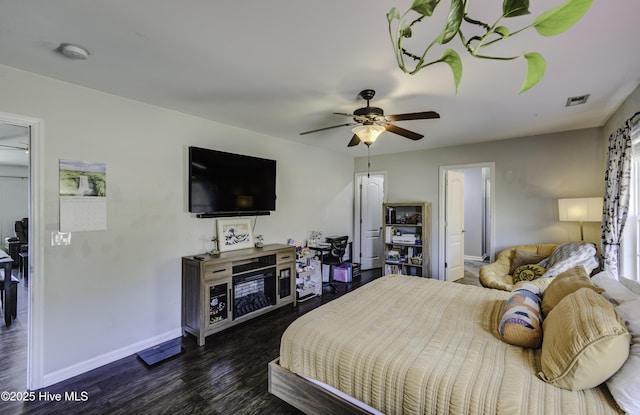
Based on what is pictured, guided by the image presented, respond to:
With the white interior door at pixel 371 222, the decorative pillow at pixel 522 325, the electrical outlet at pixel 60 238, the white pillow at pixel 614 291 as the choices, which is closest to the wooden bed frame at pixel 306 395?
the decorative pillow at pixel 522 325

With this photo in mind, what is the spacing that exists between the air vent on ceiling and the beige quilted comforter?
7.02 ft

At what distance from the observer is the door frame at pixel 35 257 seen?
7.63 feet

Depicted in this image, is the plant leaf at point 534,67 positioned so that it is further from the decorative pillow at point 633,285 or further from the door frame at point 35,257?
the door frame at point 35,257

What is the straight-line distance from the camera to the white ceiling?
162cm

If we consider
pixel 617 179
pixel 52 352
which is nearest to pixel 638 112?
pixel 617 179

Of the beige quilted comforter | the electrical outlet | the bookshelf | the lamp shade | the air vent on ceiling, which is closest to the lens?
the beige quilted comforter

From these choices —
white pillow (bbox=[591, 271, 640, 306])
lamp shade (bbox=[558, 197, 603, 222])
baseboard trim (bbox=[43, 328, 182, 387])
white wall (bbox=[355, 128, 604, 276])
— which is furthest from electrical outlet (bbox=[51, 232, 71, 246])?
lamp shade (bbox=[558, 197, 603, 222])

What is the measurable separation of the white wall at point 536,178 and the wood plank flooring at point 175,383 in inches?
145

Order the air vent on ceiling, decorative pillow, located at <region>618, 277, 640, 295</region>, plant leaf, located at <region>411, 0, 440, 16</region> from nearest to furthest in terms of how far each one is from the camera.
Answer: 1. plant leaf, located at <region>411, 0, 440, 16</region>
2. decorative pillow, located at <region>618, 277, 640, 295</region>
3. the air vent on ceiling

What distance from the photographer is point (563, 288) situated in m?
1.93

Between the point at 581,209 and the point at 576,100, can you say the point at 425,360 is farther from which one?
the point at 581,209

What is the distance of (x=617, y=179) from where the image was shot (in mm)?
2945

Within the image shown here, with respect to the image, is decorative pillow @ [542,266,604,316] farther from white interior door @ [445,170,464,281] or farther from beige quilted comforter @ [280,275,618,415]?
white interior door @ [445,170,464,281]

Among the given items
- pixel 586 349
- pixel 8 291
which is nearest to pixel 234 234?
pixel 8 291
